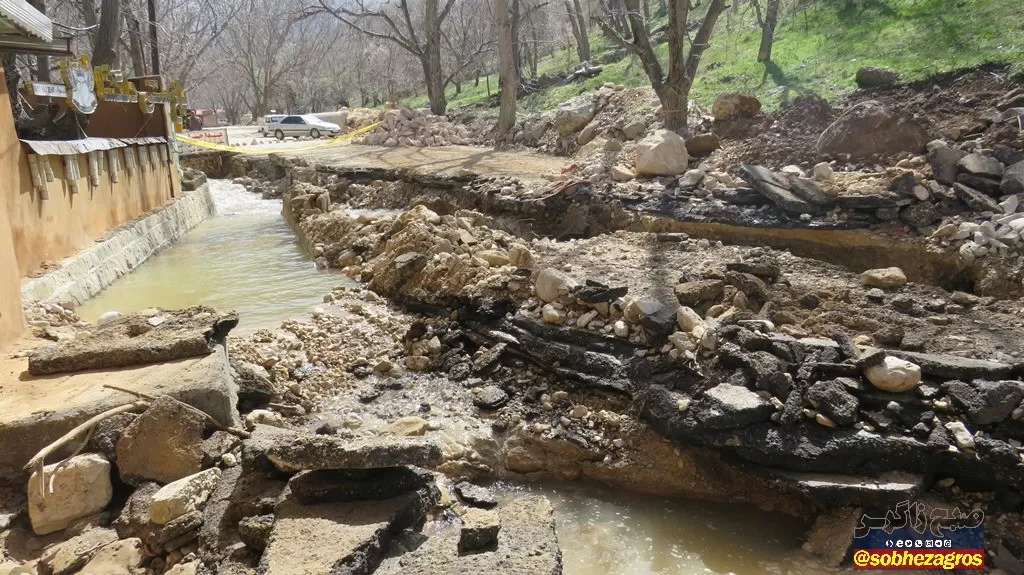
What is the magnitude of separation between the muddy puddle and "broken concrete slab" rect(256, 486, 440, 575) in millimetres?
1240

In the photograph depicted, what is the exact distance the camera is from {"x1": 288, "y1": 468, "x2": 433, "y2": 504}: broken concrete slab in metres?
3.48

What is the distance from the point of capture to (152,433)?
3.91 metres

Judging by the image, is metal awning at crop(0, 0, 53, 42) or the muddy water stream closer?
metal awning at crop(0, 0, 53, 42)

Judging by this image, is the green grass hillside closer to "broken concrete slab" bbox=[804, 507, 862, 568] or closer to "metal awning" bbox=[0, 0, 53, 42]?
"broken concrete slab" bbox=[804, 507, 862, 568]

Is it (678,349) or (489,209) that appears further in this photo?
(489,209)

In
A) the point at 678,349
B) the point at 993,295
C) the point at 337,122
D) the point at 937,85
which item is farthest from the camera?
the point at 337,122

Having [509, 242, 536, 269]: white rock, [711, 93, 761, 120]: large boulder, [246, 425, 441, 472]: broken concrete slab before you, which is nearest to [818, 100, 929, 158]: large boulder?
[711, 93, 761, 120]: large boulder

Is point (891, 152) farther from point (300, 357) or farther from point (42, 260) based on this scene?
point (42, 260)

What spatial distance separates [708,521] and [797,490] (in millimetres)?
636

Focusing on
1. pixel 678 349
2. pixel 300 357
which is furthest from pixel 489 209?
pixel 678 349

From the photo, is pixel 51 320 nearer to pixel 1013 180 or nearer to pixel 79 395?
pixel 79 395

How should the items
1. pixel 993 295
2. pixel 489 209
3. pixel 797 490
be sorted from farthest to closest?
pixel 489 209, pixel 993 295, pixel 797 490

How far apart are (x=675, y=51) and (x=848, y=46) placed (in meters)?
4.87

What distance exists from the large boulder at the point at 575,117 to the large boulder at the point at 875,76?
5.98m
